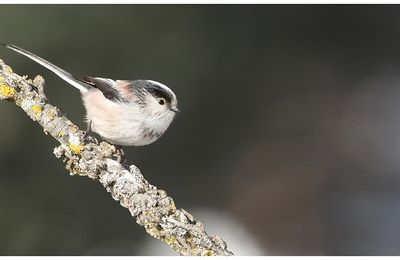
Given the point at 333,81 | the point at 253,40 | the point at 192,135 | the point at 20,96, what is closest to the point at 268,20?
the point at 253,40

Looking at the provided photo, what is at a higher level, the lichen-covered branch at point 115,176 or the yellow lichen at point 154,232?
the lichen-covered branch at point 115,176

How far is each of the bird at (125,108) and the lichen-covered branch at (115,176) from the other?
1.41ft

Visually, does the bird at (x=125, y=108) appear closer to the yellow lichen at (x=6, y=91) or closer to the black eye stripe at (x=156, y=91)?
the black eye stripe at (x=156, y=91)

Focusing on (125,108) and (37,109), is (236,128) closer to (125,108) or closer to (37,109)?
(125,108)

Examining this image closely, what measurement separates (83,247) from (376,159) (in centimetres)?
294

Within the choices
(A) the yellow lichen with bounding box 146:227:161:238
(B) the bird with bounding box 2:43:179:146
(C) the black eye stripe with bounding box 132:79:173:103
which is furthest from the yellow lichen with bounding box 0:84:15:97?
(C) the black eye stripe with bounding box 132:79:173:103

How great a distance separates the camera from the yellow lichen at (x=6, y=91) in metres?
1.98

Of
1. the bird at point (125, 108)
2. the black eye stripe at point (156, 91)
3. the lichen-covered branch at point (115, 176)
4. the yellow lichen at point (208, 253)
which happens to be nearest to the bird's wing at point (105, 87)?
the bird at point (125, 108)

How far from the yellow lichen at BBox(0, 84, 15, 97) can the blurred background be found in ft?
5.23

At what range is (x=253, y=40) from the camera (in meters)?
5.51

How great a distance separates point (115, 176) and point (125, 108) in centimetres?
71

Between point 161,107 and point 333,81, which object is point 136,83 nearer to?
point 161,107

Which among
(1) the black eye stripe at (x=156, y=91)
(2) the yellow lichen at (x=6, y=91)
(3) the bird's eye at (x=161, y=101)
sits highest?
(1) the black eye stripe at (x=156, y=91)

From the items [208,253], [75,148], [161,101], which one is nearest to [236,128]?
[161,101]
